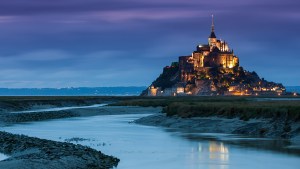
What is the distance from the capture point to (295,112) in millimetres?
43719

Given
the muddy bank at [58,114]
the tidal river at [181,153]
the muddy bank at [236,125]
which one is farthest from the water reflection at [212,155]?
the muddy bank at [58,114]

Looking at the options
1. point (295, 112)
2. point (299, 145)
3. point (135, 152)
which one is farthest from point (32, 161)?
point (295, 112)

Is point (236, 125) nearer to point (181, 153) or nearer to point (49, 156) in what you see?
point (181, 153)

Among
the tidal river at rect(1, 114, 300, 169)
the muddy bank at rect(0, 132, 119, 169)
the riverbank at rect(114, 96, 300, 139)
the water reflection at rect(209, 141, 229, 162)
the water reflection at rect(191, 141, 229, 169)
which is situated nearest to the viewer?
the muddy bank at rect(0, 132, 119, 169)

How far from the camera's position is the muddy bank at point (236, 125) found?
4294 cm

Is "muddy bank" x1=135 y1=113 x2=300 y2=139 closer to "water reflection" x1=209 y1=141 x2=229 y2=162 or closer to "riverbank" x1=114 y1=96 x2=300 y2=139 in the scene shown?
"riverbank" x1=114 y1=96 x2=300 y2=139

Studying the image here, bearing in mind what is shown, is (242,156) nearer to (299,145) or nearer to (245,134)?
(299,145)

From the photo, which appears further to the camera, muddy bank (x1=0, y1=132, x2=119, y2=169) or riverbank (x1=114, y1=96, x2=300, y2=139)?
riverbank (x1=114, y1=96, x2=300, y2=139)

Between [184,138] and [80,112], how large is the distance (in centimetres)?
4785

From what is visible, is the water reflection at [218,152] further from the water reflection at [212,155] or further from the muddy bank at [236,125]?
the muddy bank at [236,125]

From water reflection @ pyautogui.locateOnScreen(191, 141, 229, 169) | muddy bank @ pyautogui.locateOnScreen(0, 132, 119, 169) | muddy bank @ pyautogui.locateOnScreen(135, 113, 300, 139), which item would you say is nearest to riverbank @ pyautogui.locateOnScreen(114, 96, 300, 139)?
muddy bank @ pyautogui.locateOnScreen(135, 113, 300, 139)

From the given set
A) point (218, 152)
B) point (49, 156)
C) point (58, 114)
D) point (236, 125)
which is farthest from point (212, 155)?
point (58, 114)

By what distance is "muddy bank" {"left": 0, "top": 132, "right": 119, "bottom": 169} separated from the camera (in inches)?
1007

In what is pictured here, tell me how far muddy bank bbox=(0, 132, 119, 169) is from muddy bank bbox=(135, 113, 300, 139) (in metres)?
17.1
